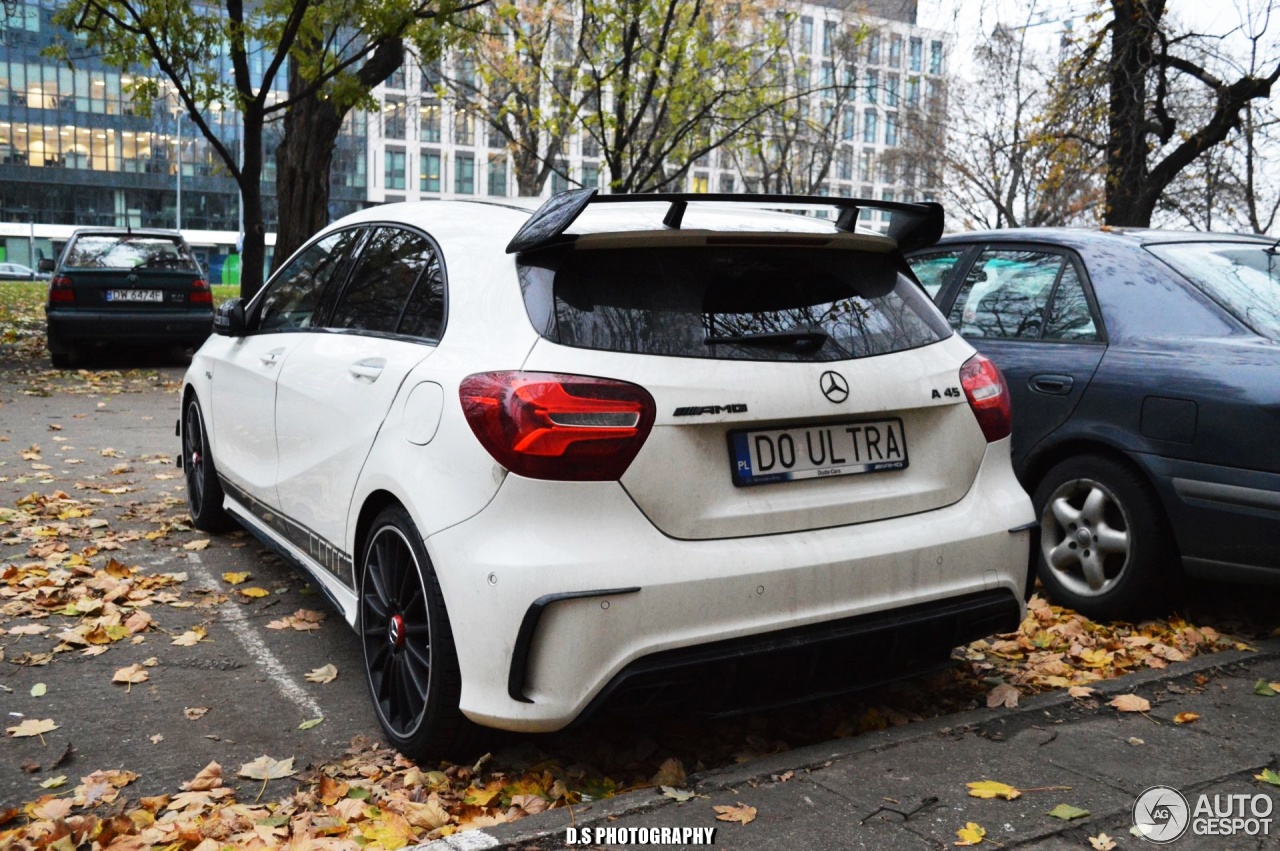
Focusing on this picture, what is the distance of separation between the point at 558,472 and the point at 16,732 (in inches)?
83.3

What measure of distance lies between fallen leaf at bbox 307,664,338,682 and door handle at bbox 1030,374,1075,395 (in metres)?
3.12

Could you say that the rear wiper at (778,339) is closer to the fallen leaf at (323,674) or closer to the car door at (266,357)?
the car door at (266,357)

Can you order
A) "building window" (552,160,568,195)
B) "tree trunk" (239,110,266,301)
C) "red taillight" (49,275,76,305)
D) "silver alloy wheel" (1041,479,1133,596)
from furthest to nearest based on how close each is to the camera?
1. "red taillight" (49,275,76,305)
2. "tree trunk" (239,110,266,301)
3. "building window" (552,160,568,195)
4. "silver alloy wheel" (1041,479,1133,596)

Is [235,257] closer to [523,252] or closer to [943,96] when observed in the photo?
[943,96]

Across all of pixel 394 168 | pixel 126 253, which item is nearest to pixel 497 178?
pixel 394 168

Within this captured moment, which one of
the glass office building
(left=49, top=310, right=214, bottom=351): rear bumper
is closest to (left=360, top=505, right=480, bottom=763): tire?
(left=49, top=310, right=214, bottom=351): rear bumper

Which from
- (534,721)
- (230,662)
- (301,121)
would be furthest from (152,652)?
(301,121)

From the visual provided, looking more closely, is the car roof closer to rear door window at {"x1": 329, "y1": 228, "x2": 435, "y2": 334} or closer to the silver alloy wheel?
the silver alloy wheel

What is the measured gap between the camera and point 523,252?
134 inches

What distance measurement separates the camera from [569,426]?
3051 millimetres

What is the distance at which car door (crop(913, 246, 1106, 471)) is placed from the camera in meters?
5.08

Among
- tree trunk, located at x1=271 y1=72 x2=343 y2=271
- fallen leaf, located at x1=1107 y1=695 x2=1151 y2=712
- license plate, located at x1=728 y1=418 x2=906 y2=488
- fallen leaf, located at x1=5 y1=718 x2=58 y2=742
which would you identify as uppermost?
tree trunk, located at x1=271 y1=72 x2=343 y2=271

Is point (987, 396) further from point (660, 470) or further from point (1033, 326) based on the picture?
point (1033, 326)

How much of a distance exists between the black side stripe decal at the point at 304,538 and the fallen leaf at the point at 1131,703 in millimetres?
2544
